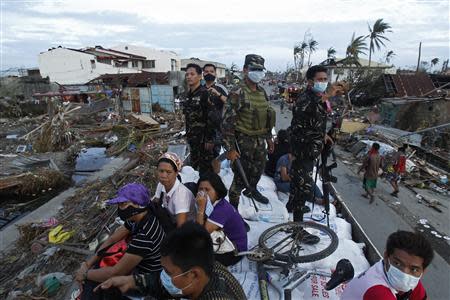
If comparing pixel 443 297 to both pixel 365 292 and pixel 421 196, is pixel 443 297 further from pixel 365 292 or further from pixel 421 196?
pixel 421 196

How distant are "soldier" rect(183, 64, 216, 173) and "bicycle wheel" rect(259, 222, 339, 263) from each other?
1598 mm

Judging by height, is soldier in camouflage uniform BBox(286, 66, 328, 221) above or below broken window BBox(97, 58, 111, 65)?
below

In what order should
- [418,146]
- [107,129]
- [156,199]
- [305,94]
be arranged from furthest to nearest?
[107,129] < [418,146] < [305,94] < [156,199]

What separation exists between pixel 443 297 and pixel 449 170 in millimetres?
7537

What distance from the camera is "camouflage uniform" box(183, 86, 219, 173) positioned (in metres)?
4.35

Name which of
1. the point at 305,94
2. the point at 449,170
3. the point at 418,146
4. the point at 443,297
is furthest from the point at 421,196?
the point at 305,94

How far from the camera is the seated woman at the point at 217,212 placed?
8.79 feet

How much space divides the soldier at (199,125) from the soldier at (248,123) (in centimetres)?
79

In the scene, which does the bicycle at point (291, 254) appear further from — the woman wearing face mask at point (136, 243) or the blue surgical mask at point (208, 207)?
the woman wearing face mask at point (136, 243)

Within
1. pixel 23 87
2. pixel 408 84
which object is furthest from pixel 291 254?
pixel 23 87

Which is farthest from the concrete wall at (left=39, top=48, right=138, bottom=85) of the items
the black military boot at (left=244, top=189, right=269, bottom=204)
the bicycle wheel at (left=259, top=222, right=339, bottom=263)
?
the bicycle wheel at (left=259, top=222, right=339, bottom=263)

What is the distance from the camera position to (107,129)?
16.5 metres

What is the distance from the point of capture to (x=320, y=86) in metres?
3.30

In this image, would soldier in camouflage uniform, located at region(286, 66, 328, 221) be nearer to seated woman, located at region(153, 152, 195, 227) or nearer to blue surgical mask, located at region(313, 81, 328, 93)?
blue surgical mask, located at region(313, 81, 328, 93)
